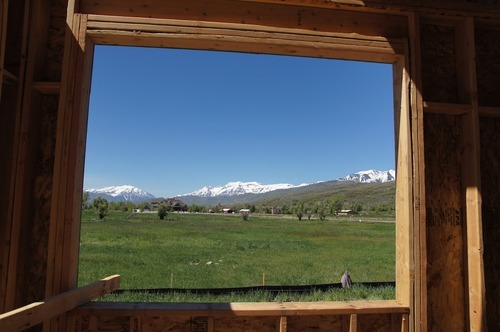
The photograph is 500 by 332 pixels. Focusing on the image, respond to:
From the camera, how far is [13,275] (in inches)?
140

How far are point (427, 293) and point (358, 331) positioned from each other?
0.93m

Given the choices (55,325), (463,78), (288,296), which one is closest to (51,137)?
(55,325)

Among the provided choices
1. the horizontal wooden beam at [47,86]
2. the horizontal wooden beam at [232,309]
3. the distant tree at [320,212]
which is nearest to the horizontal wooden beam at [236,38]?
the horizontal wooden beam at [47,86]

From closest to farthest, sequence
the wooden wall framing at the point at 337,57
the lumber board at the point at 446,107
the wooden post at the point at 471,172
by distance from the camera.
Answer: the wooden wall framing at the point at 337,57 < the wooden post at the point at 471,172 < the lumber board at the point at 446,107

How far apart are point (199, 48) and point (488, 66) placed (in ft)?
12.1

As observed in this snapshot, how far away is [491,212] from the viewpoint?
4270 millimetres

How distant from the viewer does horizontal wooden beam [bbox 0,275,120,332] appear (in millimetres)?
2383

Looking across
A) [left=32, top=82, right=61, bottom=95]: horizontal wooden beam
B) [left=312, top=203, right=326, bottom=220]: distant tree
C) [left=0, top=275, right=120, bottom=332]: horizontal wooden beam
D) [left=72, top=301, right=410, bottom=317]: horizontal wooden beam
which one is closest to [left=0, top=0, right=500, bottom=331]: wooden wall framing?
[left=32, top=82, right=61, bottom=95]: horizontal wooden beam

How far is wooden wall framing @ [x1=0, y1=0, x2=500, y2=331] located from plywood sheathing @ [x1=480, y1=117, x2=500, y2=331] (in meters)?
0.02

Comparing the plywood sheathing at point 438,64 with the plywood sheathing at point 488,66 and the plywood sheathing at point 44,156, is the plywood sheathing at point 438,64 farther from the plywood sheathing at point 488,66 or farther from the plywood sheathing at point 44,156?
the plywood sheathing at point 44,156

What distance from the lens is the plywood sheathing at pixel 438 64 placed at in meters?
4.36

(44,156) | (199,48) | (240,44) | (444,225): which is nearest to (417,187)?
(444,225)

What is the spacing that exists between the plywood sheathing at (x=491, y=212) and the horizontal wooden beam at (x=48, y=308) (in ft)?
14.5

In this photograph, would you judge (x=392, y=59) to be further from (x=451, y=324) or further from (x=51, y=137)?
(x=51, y=137)
